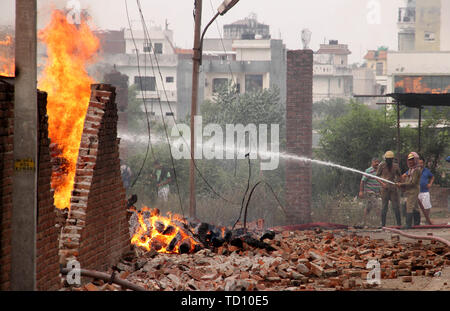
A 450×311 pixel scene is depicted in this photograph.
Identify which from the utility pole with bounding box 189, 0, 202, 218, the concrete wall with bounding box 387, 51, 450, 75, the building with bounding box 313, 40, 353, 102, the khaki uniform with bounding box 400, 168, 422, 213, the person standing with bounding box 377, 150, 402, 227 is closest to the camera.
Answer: the utility pole with bounding box 189, 0, 202, 218

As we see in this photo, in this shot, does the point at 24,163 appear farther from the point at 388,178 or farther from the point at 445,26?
the point at 445,26

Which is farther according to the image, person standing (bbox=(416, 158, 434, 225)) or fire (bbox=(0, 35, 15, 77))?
person standing (bbox=(416, 158, 434, 225))

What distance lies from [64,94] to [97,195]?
2.02 meters

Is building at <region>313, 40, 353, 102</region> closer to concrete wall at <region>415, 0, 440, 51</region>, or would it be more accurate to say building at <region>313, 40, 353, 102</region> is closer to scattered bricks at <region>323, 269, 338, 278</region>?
concrete wall at <region>415, 0, 440, 51</region>

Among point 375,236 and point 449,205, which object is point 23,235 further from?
point 449,205

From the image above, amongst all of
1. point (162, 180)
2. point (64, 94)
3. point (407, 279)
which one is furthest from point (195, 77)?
point (162, 180)

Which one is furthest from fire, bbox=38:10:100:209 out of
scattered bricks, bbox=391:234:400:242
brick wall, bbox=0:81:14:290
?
scattered bricks, bbox=391:234:400:242

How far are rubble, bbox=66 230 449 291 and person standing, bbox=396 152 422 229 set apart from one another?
A: 4323mm

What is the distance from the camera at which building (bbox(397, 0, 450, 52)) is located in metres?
61.2

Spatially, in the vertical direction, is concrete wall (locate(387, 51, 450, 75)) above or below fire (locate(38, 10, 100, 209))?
above

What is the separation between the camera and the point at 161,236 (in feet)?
40.3

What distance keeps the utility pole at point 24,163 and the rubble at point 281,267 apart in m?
1.64

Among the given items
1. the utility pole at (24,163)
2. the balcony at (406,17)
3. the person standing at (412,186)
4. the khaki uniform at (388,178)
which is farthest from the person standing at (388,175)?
the balcony at (406,17)
